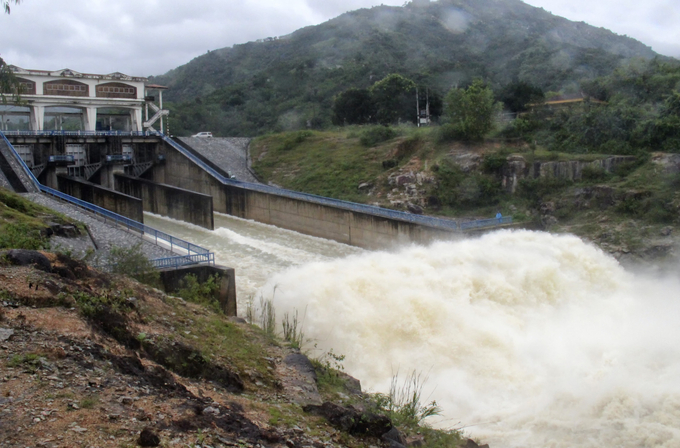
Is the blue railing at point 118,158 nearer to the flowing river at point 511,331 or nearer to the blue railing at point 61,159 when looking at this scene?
the blue railing at point 61,159

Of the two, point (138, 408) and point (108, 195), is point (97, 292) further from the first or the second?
point (108, 195)

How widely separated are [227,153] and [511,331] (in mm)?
30876

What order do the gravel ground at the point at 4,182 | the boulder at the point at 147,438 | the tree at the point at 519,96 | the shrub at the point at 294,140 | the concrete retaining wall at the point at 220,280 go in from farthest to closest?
the shrub at the point at 294,140 < the tree at the point at 519,96 < the gravel ground at the point at 4,182 < the concrete retaining wall at the point at 220,280 < the boulder at the point at 147,438

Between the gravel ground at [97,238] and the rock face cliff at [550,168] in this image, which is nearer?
the gravel ground at [97,238]

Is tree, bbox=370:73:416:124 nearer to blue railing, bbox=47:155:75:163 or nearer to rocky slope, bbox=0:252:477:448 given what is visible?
blue railing, bbox=47:155:75:163

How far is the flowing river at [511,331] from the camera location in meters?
12.9

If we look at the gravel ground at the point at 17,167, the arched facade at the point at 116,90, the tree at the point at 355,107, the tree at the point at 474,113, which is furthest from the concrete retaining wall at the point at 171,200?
the tree at the point at 355,107

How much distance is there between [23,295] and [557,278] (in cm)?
1684

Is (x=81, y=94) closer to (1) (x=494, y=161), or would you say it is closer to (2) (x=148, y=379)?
(1) (x=494, y=161)

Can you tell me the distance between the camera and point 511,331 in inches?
680

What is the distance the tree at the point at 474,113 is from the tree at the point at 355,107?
15.3m

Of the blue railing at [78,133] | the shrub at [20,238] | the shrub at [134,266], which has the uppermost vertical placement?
the blue railing at [78,133]

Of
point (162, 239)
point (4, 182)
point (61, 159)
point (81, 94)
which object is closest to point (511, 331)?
point (162, 239)

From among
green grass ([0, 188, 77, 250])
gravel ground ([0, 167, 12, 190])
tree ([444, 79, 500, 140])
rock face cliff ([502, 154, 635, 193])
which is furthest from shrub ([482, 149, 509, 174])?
gravel ground ([0, 167, 12, 190])
